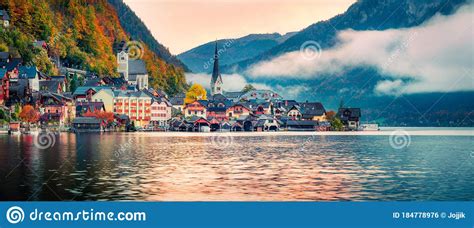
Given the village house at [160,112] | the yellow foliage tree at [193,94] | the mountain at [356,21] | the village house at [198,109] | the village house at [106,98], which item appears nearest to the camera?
the mountain at [356,21]

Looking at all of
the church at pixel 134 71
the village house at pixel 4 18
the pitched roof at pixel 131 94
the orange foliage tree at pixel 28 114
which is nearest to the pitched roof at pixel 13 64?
the orange foliage tree at pixel 28 114

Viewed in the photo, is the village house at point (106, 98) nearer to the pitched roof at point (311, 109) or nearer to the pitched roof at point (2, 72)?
the pitched roof at point (2, 72)

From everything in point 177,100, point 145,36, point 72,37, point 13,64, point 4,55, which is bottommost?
point 177,100

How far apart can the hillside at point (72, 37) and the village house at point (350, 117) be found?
1407cm

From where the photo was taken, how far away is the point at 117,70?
140ft

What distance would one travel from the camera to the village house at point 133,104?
34.1 m

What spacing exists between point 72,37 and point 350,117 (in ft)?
77.4

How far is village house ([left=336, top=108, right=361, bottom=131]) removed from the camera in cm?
5022

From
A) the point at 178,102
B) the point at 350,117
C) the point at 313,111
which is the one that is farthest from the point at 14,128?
the point at 350,117

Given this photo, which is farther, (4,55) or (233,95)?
→ (233,95)

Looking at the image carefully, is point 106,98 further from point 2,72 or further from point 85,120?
point 2,72

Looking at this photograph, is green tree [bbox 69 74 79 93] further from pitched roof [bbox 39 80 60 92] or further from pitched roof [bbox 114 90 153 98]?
pitched roof [bbox 114 90 153 98]

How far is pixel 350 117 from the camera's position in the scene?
52.3 meters

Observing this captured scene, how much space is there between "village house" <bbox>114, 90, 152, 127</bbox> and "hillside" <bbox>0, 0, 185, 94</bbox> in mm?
2268
